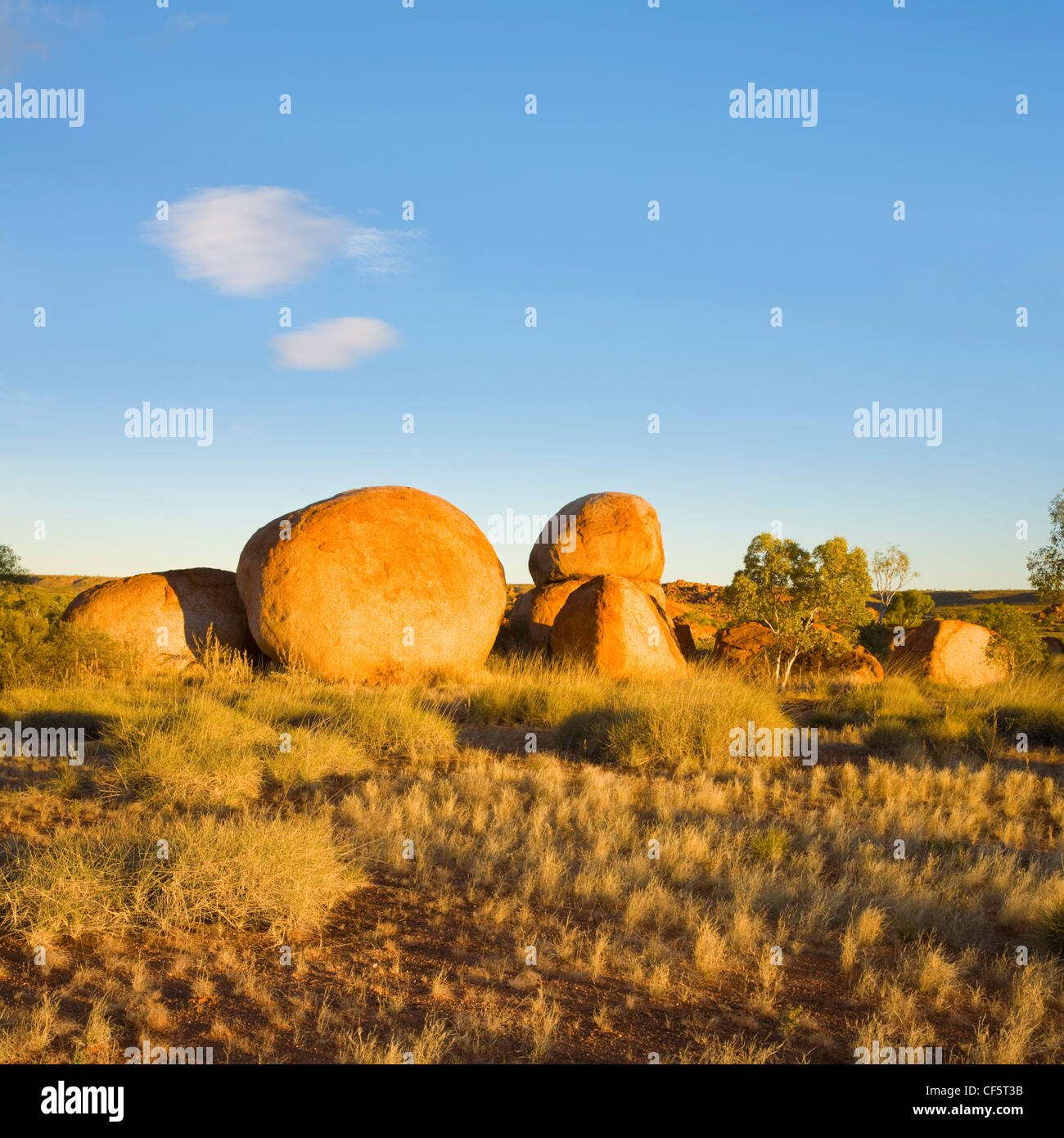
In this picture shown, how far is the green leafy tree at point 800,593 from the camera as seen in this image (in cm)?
1531

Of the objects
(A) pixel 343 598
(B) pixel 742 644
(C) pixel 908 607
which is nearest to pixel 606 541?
(B) pixel 742 644

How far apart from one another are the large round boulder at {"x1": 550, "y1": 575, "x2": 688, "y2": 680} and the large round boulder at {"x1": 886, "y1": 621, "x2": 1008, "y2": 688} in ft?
20.0

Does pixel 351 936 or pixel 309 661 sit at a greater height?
pixel 309 661

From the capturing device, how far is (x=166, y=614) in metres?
14.4

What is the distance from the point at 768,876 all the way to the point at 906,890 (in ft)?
2.93

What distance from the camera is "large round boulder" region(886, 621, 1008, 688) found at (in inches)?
690

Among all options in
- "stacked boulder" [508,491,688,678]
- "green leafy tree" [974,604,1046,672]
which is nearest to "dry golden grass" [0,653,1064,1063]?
"stacked boulder" [508,491,688,678]

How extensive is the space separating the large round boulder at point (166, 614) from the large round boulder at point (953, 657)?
13109 mm
